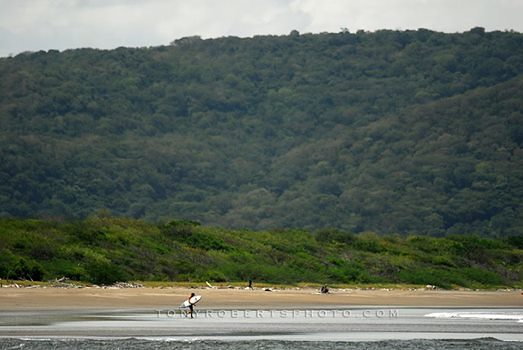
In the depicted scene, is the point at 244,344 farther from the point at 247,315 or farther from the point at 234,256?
the point at 234,256

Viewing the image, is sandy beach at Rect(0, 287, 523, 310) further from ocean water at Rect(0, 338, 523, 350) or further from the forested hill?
the forested hill

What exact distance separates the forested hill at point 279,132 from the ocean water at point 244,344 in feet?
274

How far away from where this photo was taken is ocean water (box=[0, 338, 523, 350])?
2473 centimetres

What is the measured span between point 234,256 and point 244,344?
2992 centimetres

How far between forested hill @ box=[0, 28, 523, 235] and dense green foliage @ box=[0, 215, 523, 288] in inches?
1666

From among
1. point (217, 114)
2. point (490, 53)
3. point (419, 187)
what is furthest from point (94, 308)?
point (490, 53)

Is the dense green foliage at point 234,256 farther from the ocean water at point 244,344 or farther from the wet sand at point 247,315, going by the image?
the ocean water at point 244,344

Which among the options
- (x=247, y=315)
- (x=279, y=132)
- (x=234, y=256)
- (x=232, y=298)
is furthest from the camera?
(x=279, y=132)

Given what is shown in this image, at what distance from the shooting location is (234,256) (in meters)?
55.8

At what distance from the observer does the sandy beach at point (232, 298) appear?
36.3 metres

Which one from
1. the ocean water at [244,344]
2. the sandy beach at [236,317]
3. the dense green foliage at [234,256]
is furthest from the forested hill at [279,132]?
the ocean water at [244,344]

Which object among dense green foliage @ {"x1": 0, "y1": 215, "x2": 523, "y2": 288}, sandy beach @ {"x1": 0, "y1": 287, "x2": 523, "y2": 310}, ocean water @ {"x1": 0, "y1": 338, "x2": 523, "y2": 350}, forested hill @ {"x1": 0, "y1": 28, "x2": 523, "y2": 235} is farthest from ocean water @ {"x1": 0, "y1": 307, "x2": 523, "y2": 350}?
forested hill @ {"x1": 0, "y1": 28, "x2": 523, "y2": 235}

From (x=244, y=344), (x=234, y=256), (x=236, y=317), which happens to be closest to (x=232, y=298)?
(x=236, y=317)

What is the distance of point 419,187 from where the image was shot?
121750mm
